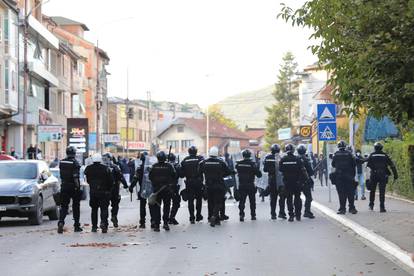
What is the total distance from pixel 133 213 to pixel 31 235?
7.60m

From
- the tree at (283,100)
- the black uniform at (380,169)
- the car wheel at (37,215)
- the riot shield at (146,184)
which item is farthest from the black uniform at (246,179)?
the tree at (283,100)

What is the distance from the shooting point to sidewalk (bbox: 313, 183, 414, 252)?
15.1 m

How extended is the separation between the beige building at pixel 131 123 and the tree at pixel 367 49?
86.6 metres

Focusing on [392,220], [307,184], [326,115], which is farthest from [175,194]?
[326,115]

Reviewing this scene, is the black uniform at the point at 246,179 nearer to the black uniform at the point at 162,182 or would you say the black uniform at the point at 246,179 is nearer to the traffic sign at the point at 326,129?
the black uniform at the point at 162,182

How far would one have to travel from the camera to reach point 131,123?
12156 cm

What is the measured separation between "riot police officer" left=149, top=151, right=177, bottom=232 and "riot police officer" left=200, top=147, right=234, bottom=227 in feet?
3.15

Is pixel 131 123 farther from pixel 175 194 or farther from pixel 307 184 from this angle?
pixel 175 194

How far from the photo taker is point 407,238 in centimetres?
1509

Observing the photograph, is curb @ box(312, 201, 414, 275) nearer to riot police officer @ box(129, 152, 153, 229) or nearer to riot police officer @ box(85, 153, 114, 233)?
riot police officer @ box(129, 152, 153, 229)

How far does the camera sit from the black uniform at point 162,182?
61.1 feet

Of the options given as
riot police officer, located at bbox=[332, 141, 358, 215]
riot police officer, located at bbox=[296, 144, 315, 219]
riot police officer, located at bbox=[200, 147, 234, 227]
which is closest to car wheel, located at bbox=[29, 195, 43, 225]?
riot police officer, located at bbox=[200, 147, 234, 227]

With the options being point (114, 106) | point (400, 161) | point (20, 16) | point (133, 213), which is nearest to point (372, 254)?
point (133, 213)

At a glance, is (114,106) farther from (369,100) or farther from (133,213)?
(369,100)
